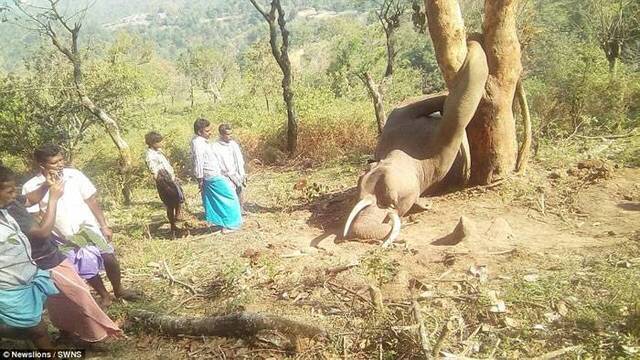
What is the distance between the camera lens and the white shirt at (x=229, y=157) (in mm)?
6539

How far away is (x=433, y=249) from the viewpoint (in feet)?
16.6

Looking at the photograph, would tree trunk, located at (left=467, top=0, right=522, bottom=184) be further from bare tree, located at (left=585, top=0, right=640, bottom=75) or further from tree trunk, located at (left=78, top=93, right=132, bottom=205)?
bare tree, located at (left=585, top=0, right=640, bottom=75)

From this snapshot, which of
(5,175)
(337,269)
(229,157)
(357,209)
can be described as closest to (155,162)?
(229,157)

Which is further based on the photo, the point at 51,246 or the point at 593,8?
the point at 593,8

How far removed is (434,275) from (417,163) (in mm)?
2288

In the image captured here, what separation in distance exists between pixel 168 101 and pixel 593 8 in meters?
34.7

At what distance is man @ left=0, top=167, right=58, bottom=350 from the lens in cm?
318

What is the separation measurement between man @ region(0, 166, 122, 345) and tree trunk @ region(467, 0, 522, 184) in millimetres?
4929

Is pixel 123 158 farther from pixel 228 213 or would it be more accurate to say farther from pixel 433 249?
pixel 433 249

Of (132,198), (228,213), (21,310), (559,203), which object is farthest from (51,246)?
(132,198)

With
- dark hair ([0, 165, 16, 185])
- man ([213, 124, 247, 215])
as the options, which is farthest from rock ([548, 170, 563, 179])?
dark hair ([0, 165, 16, 185])

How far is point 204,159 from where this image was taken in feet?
20.9

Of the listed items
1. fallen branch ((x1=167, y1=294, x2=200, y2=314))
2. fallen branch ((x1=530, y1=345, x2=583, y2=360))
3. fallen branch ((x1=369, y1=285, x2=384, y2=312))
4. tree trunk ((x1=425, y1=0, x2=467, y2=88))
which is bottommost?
fallen branch ((x1=167, y1=294, x2=200, y2=314))

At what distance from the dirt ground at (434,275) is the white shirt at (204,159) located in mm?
823
